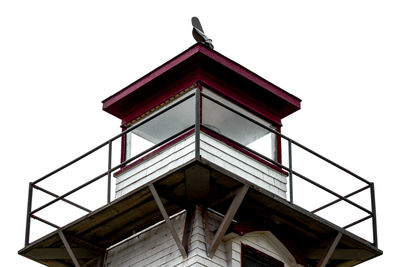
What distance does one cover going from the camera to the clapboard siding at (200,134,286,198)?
25.3 m

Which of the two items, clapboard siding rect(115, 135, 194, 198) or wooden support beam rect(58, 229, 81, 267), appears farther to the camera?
wooden support beam rect(58, 229, 81, 267)

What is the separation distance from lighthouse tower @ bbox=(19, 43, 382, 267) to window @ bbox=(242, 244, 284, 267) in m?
0.03

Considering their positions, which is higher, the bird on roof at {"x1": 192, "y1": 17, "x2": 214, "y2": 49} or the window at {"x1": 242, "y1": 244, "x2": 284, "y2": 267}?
the bird on roof at {"x1": 192, "y1": 17, "x2": 214, "y2": 49}

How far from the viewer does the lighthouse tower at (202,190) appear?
24.9 m

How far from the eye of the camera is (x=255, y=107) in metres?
28.0

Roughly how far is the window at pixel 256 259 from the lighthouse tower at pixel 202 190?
27 mm

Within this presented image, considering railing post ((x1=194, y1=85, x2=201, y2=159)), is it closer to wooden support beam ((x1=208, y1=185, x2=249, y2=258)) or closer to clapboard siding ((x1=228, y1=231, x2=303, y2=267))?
wooden support beam ((x1=208, y1=185, x2=249, y2=258))

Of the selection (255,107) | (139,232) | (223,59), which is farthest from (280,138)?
(139,232)

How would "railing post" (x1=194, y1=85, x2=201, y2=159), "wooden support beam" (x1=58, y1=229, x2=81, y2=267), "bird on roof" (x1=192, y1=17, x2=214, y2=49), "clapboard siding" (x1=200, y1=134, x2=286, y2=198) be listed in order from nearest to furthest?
"railing post" (x1=194, y1=85, x2=201, y2=159) < "clapboard siding" (x1=200, y1=134, x2=286, y2=198) < "wooden support beam" (x1=58, y1=229, x2=81, y2=267) < "bird on roof" (x1=192, y1=17, x2=214, y2=49)

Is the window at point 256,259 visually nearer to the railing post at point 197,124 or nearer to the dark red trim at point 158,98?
the railing post at point 197,124

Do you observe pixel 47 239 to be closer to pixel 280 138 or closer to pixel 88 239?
pixel 88 239

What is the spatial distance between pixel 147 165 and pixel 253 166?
2.58 m

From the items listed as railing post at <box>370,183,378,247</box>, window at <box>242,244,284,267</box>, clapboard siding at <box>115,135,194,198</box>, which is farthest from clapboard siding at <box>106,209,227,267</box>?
railing post at <box>370,183,378,247</box>

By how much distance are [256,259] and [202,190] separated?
7.73 ft
